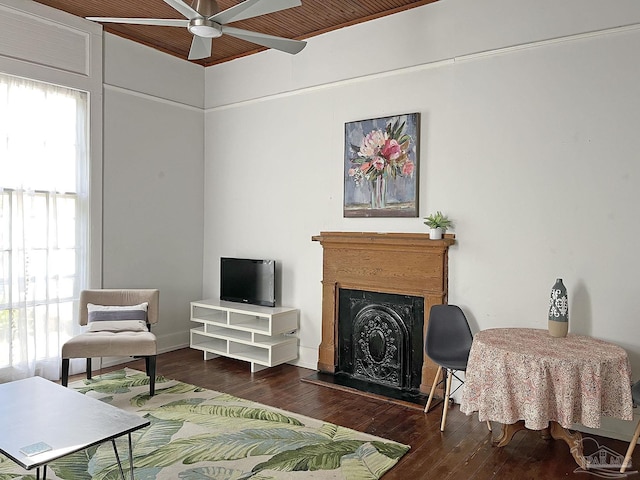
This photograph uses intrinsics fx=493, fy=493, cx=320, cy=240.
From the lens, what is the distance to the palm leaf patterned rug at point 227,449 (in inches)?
108

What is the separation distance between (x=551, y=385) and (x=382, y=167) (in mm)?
2283

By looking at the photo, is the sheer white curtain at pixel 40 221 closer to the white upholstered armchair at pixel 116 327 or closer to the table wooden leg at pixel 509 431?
the white upholstered armchair at pixel 116 327

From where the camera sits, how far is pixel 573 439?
2951 millimetres

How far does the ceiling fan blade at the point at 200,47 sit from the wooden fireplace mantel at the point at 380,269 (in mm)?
1911

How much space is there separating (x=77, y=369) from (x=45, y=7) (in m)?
3.25

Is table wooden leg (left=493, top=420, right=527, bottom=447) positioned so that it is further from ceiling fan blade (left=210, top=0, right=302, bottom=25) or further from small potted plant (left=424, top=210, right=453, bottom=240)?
ceiling fan blade (left=210, top=0, right=302, bottom=25)

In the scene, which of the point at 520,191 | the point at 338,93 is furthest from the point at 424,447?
the point at 338,93

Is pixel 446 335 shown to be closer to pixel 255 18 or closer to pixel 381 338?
pixel 381 338

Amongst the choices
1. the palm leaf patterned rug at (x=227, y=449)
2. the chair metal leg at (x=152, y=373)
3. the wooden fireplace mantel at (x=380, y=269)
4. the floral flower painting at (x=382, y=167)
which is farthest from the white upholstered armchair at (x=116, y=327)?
the floral flower painting at (x=382, y=167)

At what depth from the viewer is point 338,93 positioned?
4.68m

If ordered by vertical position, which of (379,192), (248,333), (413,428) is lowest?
(413,428)

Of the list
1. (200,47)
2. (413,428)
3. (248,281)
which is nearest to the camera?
(413,428)

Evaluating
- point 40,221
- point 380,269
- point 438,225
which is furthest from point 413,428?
point 40,221

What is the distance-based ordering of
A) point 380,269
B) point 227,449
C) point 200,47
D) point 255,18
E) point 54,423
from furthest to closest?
point 255,18
point 380,269
point 200,47
point 227,449
point 54,423
